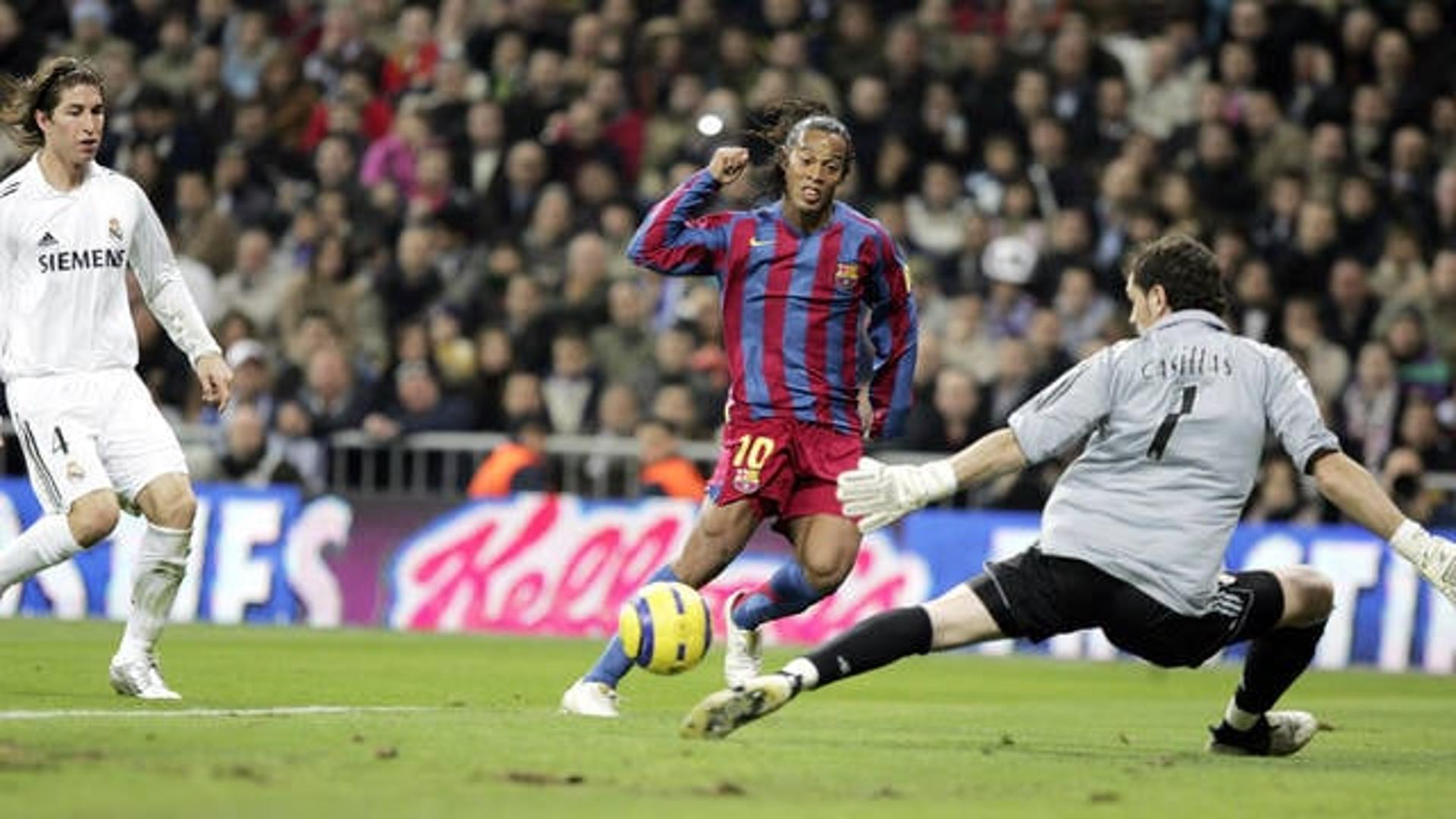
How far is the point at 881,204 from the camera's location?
2198cm

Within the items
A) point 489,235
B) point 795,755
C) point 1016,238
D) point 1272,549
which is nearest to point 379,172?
point 489,235

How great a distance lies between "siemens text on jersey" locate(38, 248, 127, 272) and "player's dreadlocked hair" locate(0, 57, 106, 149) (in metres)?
0.57

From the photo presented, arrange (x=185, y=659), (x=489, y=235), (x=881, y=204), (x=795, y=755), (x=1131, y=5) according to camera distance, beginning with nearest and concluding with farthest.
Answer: (x=795, y=755), (x=185, y=659), (x=881, y=204), (x=489, y=235), (x=1131, y=5)

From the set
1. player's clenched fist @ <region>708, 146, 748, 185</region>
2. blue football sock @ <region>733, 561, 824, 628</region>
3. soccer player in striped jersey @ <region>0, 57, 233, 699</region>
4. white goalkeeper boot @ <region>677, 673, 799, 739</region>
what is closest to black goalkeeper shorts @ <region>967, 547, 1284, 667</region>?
white goalkeeper boot @ <region>677, 673, 799, 739</region>

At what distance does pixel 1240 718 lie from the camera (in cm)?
1066

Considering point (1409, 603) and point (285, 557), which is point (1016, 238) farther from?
point (285, 557)

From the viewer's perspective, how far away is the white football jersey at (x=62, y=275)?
12.0 m

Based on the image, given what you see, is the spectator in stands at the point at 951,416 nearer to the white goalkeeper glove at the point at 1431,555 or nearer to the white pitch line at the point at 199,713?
the white pitch line at the point at 199,713

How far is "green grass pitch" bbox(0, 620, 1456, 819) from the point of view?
320 inches

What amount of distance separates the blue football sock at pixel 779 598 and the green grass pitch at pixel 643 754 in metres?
0.49

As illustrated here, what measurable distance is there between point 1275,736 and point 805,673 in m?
2.08

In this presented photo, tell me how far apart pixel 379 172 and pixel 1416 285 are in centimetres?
898

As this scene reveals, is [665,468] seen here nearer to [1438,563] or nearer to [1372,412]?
[1372,412]

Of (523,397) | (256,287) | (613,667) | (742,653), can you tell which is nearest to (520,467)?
(523,397)
